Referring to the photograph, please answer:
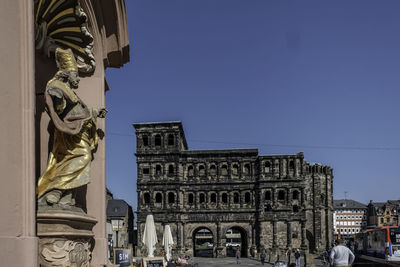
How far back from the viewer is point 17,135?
3680mm

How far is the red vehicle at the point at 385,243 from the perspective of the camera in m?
23.8

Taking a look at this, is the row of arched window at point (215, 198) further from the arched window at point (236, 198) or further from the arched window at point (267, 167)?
the arched window at point (267, 167)

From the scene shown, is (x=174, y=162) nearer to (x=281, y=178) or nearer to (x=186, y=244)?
(x=186, y=244)

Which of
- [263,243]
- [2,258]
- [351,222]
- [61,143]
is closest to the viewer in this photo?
[2,258]

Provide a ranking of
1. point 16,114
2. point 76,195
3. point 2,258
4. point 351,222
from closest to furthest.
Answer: point 2,258 → point 16,114 → point 76,195 → point 351,222

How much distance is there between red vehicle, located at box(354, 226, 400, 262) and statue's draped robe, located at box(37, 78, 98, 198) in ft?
73.9

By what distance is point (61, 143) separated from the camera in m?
4.66

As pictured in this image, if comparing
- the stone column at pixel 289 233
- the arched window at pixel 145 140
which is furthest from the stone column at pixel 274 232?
the arched window at pixel 145 140

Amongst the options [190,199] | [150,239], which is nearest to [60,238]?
[150,239]

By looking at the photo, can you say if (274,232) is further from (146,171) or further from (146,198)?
(146,171)

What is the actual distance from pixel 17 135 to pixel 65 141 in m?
1.01

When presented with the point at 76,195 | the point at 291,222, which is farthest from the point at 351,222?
the point at 76,195

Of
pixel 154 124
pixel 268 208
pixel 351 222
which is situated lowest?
pixel 351 222

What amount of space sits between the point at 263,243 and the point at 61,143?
5176 cm
